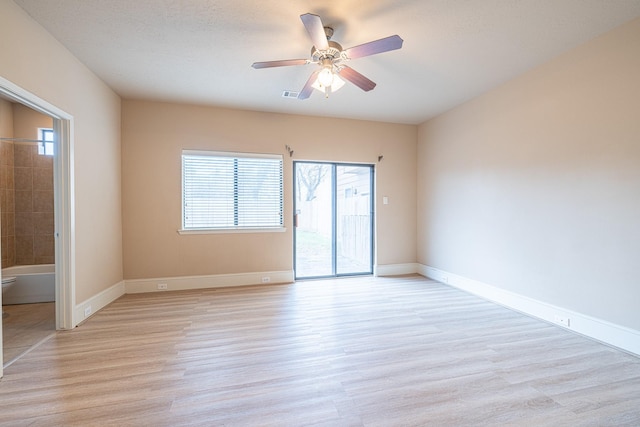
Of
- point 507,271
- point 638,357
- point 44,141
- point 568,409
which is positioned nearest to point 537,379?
point 568,409

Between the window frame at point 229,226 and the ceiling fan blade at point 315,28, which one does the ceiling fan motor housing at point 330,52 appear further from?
the window frame at point 229,226

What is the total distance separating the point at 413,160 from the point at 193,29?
168 inches

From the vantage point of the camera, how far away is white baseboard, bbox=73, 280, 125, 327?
302 cm

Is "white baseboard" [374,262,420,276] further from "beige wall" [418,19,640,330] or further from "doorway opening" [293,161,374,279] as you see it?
"beige wall" [418,19,640,330]

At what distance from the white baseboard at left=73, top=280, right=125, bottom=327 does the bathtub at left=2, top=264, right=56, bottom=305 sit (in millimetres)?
735

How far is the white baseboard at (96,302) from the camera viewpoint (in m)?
3.02

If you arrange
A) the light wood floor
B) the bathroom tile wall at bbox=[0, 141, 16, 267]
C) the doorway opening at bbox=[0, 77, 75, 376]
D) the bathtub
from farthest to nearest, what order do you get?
1. the bathroom tile wall at bbox=[0, 141, 16, 267]
2. the bathtub
3. the doorway opening at bbox=[0, 77, 75, 376]
4. the light wood floor

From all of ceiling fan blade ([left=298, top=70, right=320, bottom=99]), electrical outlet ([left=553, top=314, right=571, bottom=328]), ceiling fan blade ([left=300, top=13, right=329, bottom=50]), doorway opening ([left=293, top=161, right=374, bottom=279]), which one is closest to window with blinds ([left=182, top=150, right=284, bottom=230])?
doorway opening ([left=293, top=161, right=374, bottom=279])

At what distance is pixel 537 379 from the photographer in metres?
2.05

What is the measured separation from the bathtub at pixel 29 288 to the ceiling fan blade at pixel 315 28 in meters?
4.49

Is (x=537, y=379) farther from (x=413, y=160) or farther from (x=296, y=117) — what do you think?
(x=296, y=117)

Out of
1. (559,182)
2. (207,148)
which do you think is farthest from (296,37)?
(559,182)

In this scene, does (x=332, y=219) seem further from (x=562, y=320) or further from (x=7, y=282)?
(x=7, y=282)

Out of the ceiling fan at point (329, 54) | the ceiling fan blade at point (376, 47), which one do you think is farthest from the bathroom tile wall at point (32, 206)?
the ceiling fan blade at point (376, 47)
